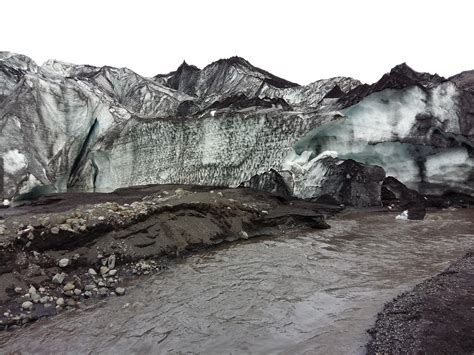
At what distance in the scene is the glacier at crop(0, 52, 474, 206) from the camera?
656 inches

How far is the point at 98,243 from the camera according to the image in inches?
311

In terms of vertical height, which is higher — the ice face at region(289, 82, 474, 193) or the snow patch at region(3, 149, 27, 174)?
the ice face at region(289, 82, 474, 193)

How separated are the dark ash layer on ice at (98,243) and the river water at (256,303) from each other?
0.41 meters

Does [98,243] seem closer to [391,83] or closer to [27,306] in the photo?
[27,306]

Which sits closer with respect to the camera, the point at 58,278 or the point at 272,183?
the point at 58,278

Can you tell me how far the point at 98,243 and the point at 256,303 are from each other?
3658 millimetres

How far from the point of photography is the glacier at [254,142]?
16.7 metres

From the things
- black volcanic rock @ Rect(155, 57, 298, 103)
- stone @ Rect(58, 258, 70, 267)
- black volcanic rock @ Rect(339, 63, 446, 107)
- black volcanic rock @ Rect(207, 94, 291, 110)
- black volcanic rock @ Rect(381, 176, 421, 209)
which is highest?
black volcanic rock @ Rect(155, 57, 298, 103)

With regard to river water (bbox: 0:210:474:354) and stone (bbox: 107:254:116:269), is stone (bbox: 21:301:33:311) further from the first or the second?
stone (bbox: 107:254:116:269)

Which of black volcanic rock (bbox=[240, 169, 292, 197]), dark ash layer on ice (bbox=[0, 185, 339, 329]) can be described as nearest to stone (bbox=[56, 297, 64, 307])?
dark ash layer on ice (bbox=[0, 185, 339, 329])

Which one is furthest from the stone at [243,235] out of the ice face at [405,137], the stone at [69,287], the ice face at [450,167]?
the ice face at [450,167]

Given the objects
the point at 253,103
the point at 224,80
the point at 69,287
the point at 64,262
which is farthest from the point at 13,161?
the point at 224,80

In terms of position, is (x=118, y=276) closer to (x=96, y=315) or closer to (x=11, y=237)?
(x=96, y=315)

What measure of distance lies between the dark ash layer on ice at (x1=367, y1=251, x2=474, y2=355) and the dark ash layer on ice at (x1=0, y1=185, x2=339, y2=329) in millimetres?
4347
